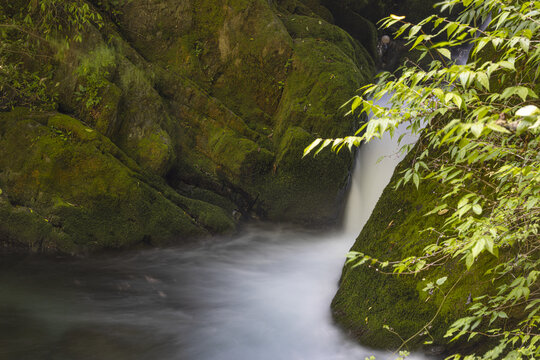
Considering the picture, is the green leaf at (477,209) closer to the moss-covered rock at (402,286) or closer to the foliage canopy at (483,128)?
the foliage canopy at (483,128)

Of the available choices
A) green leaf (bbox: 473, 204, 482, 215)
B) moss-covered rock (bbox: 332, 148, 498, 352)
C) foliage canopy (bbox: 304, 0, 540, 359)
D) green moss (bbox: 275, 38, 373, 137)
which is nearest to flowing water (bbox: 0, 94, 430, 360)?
moss-covered rock (bbox: 332, 148, 498, 352)

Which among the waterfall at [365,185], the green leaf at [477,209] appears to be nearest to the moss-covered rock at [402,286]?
the green leaf at [477,209]

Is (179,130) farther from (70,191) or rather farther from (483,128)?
(483,128)

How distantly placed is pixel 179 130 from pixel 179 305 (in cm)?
401

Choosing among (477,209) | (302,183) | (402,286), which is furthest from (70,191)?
(477,209)

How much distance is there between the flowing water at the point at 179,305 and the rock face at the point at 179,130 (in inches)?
19.5

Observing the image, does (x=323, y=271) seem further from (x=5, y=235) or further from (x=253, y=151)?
(x=5, y=235)

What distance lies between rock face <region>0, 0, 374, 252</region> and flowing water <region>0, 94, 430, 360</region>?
50cm

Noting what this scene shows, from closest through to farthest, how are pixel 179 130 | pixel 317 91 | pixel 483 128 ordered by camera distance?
pixel 483 128, pixel 179 130, pixel 317 91

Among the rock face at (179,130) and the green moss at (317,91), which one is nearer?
the rock face at (179,130)

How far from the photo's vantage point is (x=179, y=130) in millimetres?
7789

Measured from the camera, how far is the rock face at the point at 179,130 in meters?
5.77

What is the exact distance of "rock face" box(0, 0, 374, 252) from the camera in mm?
5770

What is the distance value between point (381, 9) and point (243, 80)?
25.9 ft
